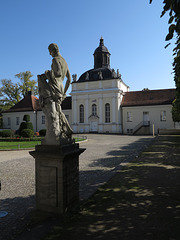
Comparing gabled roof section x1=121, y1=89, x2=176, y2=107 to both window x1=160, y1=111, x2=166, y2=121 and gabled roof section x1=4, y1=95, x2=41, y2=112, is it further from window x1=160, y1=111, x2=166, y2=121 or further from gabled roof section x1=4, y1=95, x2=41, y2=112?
gabled roof section x1=4, y1=95, x2=41, y2=112

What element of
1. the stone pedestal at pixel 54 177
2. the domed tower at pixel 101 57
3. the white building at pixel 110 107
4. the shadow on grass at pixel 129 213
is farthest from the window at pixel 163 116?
the stone pedestal at pixel 54 177

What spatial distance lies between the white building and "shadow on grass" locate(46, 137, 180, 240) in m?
30.3

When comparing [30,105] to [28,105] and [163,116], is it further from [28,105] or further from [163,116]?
[163,116]

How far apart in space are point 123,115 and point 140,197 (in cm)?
3379

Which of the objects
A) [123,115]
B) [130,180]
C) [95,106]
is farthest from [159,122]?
[130,180]

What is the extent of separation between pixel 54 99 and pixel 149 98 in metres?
35.5

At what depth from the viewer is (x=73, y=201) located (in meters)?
3.97

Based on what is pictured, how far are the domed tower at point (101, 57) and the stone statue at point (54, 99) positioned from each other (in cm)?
4083

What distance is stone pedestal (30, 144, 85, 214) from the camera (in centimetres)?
356

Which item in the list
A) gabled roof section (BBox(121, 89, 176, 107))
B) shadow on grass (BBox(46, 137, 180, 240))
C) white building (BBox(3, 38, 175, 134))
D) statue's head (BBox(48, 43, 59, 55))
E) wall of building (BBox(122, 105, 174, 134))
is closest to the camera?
shadow on grass (BBox(46, 137, 180, 240))

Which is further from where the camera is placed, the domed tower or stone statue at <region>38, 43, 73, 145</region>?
the domed tower

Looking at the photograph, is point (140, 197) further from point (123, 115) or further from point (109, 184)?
point (123, 115)

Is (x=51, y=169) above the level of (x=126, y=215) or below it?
above

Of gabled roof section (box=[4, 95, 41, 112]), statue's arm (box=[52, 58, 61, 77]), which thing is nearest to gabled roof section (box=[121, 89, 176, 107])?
gabled roof section (box=[4, 95, 41, 112])
